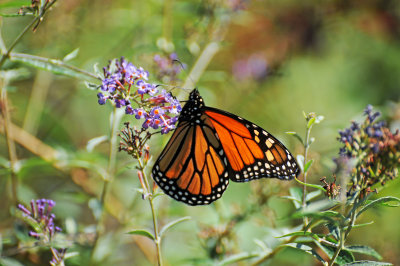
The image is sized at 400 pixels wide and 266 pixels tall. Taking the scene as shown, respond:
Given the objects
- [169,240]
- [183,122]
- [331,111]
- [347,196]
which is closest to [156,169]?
[183,122]

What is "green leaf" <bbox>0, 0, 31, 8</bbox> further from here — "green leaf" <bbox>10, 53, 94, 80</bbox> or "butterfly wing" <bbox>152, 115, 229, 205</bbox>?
"butterfly wing" <bbox>152, 115, 229, 205</bbox>

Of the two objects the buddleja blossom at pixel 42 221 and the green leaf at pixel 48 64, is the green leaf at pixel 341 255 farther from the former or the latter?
the green leaf at pixel 48 64

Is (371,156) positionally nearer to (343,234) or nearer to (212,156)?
(343,234)

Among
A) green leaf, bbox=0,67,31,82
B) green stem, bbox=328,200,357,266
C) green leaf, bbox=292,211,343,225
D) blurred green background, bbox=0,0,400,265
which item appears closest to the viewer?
green leaf, bbox=292,211,343,225

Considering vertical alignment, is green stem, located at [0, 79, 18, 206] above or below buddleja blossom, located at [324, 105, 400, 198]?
above

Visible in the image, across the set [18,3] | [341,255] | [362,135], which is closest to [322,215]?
[341,255]

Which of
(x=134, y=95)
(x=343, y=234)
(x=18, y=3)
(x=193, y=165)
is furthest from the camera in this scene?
(x=193, y=165)

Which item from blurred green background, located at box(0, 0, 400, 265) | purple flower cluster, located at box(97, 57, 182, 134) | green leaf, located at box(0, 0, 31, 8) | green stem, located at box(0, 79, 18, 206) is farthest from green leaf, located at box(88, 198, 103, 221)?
green leaf, located at box(0, 0, 31, 8)
